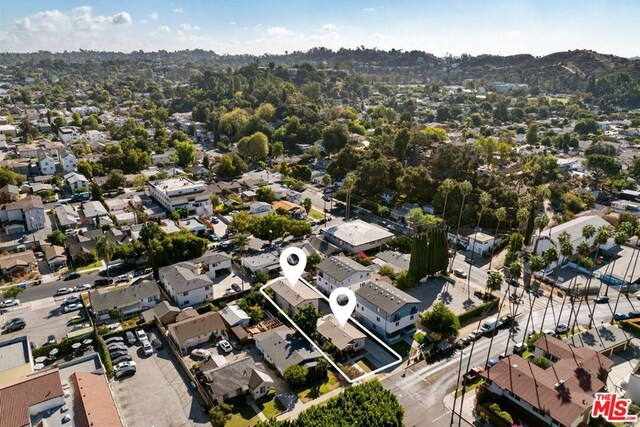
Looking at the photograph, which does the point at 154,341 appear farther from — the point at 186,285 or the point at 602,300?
the point at 602,300

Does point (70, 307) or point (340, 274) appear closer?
point (70, 307)

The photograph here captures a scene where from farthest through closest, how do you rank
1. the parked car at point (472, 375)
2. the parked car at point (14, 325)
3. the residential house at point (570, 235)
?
the residential house at point (570, 235)
the parked car at point (14, 325)
the parked car at point (472, 375)

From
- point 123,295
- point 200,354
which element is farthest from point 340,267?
point 123,295

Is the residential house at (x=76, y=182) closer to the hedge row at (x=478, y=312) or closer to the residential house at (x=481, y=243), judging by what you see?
the residential house at (x=481, y=243)

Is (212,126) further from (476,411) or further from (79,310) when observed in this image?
(476,411)

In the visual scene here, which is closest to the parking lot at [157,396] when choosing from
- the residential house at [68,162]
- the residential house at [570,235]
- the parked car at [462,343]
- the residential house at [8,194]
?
the parked car at [462,343]

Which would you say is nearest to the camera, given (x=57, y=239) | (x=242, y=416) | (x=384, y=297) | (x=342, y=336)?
(x=242, y=416)

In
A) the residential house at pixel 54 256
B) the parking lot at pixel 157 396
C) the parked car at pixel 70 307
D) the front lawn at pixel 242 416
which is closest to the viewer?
the front lawn at pixel 242 416
